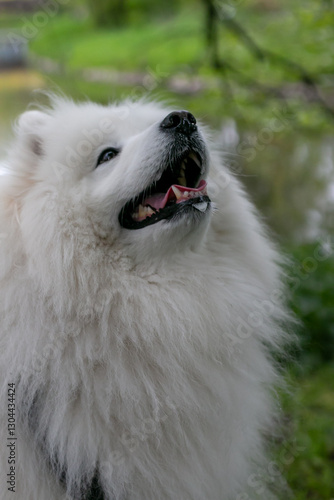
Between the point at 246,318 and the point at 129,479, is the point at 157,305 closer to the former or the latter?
the point at 246,318

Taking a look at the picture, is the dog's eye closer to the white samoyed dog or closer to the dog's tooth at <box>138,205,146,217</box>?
the white samoyed dog

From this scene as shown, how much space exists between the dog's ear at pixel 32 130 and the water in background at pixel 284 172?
435cm

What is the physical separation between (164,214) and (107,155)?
47 centimetres

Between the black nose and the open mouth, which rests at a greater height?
the black nose

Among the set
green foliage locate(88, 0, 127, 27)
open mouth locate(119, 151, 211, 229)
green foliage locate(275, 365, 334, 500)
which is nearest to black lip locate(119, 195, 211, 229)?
open mouth locate(119, 151, 211, 229)

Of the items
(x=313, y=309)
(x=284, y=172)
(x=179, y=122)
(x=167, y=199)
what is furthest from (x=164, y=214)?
(x=284, y=172)

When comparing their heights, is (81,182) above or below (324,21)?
below

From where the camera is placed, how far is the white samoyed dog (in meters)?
1.94

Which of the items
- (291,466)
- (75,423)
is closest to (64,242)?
(75,423)

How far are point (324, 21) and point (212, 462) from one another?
4.57 meters

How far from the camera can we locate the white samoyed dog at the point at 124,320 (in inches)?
76.4

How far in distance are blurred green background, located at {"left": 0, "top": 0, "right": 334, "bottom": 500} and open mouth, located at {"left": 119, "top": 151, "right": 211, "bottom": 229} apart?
73 cm

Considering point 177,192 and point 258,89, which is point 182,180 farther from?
point 258,89

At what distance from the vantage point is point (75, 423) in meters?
1.93
